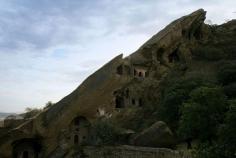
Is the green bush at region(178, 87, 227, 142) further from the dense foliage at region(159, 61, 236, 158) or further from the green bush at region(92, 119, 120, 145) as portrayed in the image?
the green bush at region(92, 119, 120, 145)

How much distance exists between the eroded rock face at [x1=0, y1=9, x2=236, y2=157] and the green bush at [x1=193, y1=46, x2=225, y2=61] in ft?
3.78

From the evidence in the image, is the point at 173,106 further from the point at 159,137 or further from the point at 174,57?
the point at 174,57

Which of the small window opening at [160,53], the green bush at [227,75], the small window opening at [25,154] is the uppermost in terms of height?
the small window opening at [160,53]

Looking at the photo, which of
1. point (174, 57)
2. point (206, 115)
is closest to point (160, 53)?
point (174, 57)

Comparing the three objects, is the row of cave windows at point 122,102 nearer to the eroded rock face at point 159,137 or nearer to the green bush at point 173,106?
the green bush at point 173,106

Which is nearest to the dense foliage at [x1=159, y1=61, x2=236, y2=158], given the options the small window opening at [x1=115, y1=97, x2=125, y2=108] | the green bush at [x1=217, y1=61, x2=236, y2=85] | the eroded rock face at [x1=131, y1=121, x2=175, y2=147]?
the green bush at [x1=217, y1=61, x2=236, y2=85]

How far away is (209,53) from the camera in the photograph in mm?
52438

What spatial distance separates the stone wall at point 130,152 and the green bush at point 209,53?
26.2 meters

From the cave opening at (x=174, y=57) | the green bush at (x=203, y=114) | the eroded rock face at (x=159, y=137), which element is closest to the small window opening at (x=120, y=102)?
the cave opening at (x=174, y=57)

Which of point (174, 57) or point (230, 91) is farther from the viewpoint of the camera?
point (174, 57)

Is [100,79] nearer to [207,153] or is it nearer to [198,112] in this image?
[198,112]

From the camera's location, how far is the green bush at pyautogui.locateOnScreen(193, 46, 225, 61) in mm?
51969

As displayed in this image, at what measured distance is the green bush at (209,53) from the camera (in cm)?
5197

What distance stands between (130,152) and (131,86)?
65.6 feet
